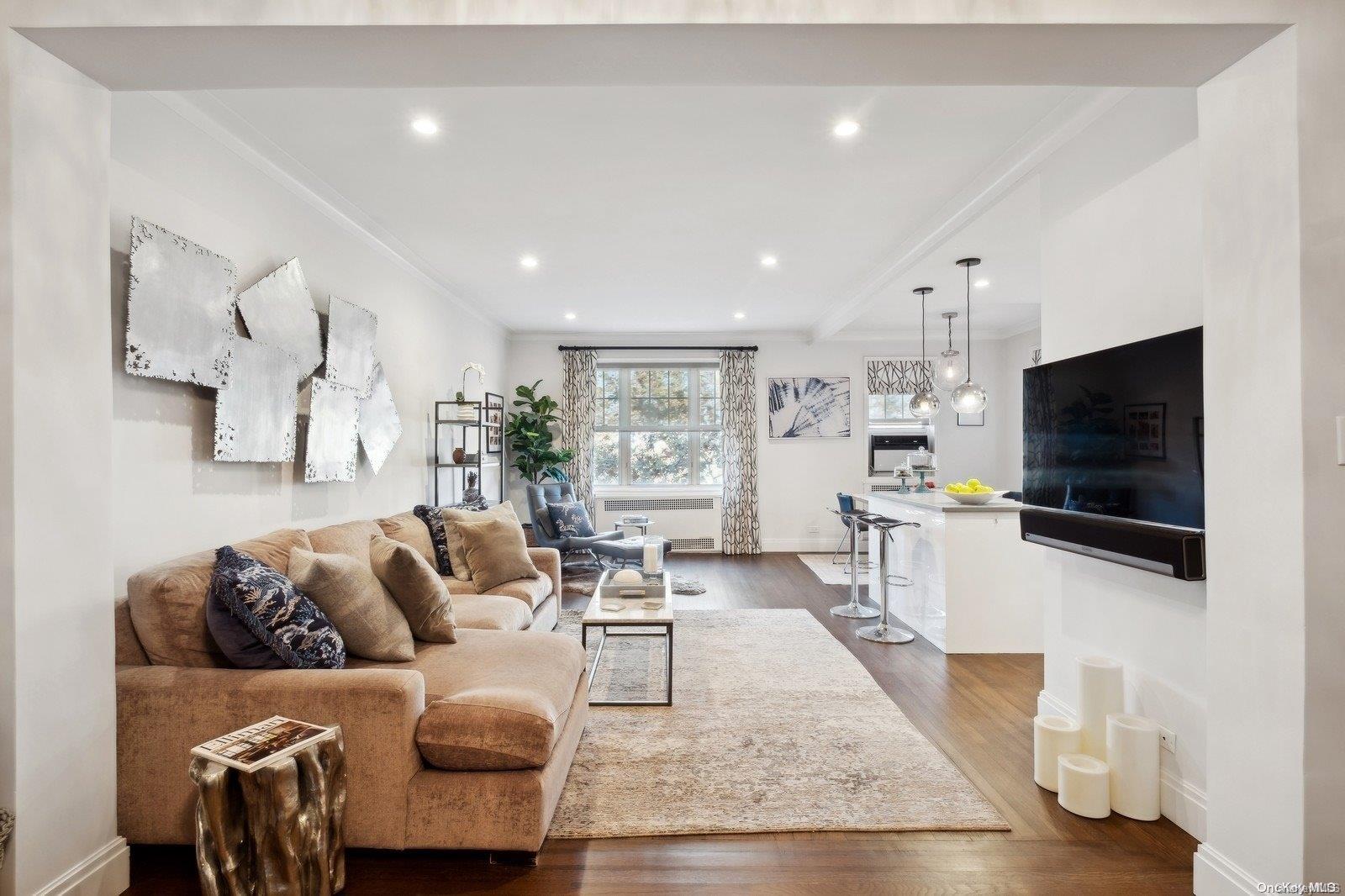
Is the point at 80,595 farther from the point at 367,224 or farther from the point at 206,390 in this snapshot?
the point at 367,224

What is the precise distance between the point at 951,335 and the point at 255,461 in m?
7.19

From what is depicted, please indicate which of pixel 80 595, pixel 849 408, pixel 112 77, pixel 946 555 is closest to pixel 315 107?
pixel 112 77

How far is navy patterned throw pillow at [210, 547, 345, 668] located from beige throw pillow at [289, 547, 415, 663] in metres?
0.09

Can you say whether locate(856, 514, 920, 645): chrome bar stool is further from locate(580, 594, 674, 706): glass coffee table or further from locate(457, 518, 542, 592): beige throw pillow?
locate(457, 518, 542, 592): beige throw pillow

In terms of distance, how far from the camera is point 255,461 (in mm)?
2904

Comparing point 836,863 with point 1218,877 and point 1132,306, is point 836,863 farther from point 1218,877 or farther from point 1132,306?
point 1132,306

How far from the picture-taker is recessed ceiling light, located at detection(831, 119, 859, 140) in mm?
2770

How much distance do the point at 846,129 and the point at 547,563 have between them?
3162mm

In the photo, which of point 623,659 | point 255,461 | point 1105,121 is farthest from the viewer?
point 623,659

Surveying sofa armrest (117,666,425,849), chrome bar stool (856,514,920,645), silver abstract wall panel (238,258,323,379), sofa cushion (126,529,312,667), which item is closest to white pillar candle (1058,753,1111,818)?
chrome bar stool (856,514,920,645)

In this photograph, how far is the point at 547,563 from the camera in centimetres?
446

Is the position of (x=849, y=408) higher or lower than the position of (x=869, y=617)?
higher

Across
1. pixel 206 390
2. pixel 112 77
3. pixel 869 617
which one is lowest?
pixel 869 617

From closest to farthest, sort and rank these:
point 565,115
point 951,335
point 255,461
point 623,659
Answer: point 565,115
point 255,461
point 623,659
point 951,335
